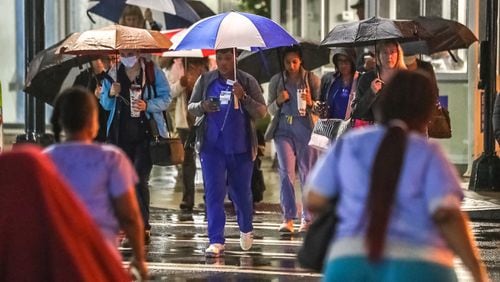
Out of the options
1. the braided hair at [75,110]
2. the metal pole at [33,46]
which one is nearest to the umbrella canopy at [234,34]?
the metal pole at [33,46]

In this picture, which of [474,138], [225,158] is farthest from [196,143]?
[474,138]

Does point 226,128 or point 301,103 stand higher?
point 301,103

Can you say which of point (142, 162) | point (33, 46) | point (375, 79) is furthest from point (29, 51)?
point (375, 79)

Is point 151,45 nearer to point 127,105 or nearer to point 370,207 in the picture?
point 127,105

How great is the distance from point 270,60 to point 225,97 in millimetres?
3690

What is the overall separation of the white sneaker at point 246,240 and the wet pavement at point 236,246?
51 millimetres

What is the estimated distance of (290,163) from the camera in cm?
1273

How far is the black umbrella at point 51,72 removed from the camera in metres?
13.3

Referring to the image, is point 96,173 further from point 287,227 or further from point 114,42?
point 287,227

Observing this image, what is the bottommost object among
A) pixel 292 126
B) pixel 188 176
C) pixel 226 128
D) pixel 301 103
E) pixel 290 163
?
pixel 188 176

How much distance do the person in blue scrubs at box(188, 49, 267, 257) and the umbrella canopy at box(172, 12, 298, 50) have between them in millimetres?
184

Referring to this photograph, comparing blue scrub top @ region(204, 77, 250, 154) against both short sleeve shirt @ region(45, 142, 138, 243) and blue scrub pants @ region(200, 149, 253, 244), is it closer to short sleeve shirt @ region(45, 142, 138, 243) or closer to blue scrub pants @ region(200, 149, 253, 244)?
blue scrub pants @ region(200, 149, 253, 244)

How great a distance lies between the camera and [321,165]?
17.6ft

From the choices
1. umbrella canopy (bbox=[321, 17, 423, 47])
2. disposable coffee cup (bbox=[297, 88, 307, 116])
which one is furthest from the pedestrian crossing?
umbrella canopy (bbox=[321, 17, 423, 47])
